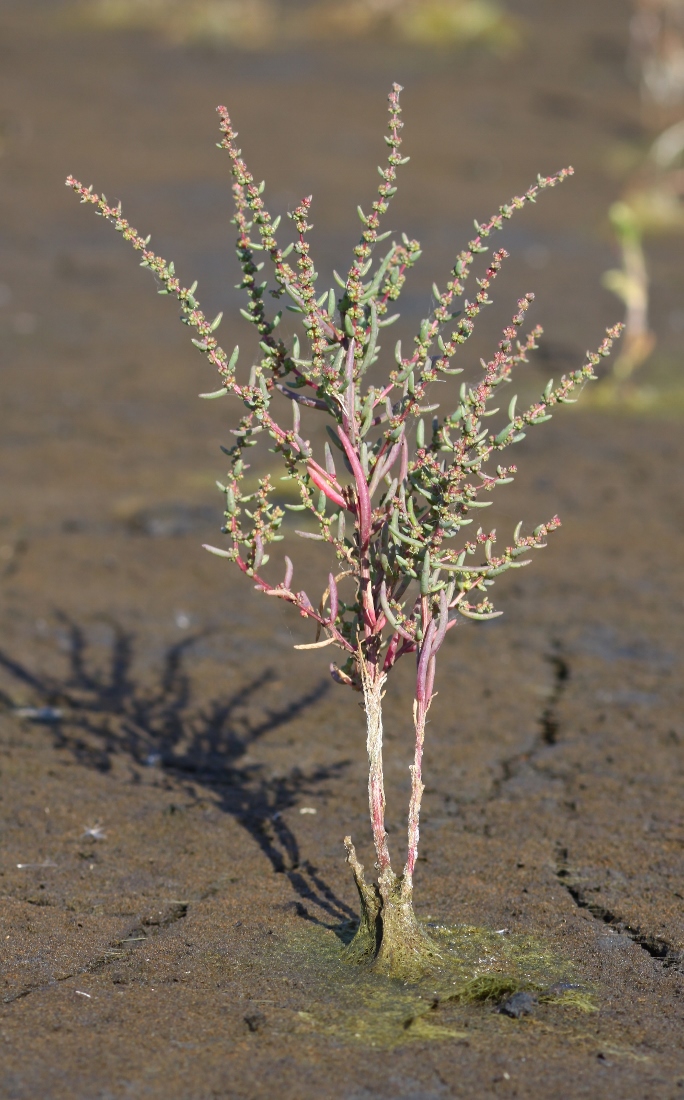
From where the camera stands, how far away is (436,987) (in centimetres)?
276

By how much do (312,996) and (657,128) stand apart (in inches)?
524

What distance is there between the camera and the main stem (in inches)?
111

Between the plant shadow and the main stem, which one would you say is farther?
the plant shadow

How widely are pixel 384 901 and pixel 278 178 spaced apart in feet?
34.1

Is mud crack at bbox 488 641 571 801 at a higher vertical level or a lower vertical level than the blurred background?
lower

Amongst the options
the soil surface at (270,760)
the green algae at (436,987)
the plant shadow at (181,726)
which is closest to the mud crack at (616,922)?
the soil surface at (270,760)

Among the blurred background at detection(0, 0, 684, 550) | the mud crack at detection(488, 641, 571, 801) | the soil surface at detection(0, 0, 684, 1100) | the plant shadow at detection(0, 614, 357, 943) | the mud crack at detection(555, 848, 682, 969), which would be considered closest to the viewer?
the soil surface at detection(0, 0, 684, 1100)

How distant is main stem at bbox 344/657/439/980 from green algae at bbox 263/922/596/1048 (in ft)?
0.12

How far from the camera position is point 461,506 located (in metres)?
2.90

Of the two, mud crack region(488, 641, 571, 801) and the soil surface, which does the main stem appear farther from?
mud crack region(488, 641, 571, 801)

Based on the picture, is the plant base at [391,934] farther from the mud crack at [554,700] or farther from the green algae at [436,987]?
the mud crack at [554,700]

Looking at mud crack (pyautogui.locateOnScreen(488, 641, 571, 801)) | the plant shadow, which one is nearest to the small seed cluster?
the plant shadow

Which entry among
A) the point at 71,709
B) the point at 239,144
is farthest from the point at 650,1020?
the point at 239,144

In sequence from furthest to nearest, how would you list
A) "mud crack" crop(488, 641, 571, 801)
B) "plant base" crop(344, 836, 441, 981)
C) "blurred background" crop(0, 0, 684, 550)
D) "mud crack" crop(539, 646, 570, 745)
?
"blurred background" crop(0, 0, 684, 550)
"mud crack" crop(539, 646, 570, 745)
"mud crack" crop(488, 641, 571, 801)
"plant base" crop(344, 836, 441, 981)
